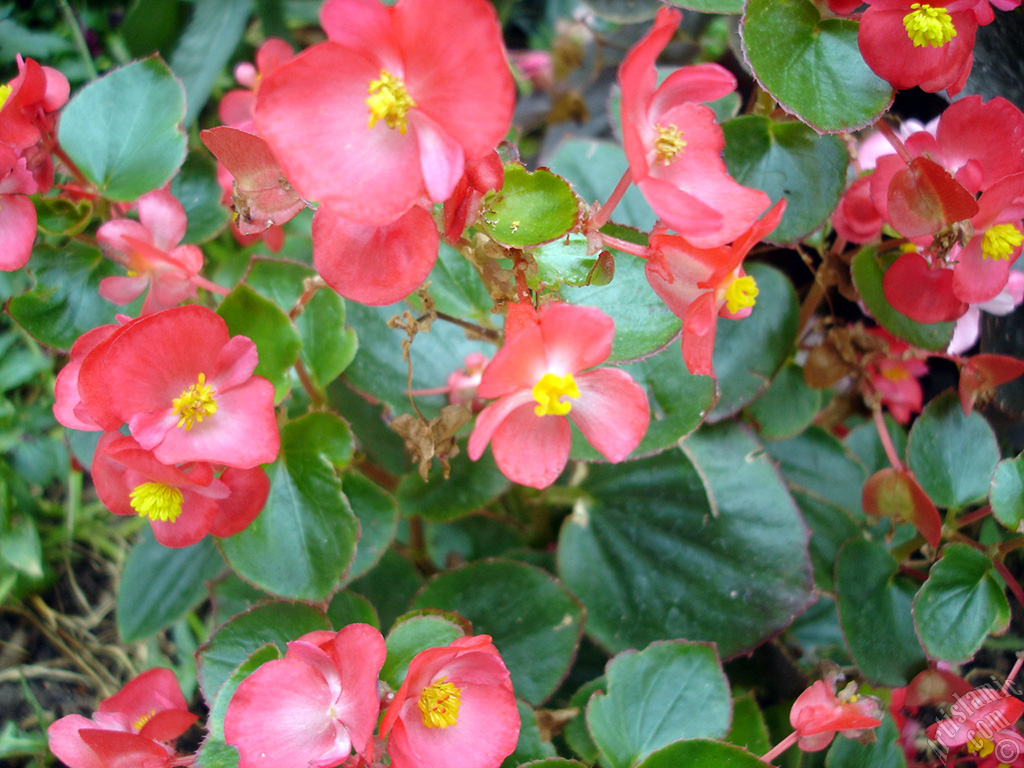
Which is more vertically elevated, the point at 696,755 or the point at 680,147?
the point at 680,147

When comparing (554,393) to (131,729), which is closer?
(554,393)

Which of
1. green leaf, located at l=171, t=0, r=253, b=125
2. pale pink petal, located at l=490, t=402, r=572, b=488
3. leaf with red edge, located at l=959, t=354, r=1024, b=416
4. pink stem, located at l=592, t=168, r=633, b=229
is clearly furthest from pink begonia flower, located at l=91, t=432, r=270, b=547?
green leaf, located at l=171, t=0, r=253, b=125

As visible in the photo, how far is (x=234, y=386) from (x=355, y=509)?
23cm

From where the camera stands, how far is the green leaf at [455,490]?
0.77 m

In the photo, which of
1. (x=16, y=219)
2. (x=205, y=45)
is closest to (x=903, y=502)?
(x=16, y=219)

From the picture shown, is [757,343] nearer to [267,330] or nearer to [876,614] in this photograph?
[876,614]

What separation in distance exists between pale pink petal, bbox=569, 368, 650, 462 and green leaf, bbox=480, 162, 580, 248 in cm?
9

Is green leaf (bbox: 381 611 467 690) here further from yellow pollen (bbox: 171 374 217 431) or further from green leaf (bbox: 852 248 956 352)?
green leaf (bbox: 852 248 956 352)

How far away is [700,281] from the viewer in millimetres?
461

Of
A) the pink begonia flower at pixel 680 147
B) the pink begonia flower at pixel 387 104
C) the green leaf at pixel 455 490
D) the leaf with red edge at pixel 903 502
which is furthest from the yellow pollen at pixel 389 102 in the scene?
the leaf with red edge at pixel 903 502

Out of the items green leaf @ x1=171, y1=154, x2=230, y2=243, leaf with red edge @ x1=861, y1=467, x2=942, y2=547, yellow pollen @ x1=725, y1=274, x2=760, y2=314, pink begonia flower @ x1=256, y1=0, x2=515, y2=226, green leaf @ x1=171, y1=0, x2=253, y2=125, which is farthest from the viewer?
green leaf @ x1=171, y1=0, x2=253, y2=125

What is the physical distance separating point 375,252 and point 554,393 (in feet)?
0.44

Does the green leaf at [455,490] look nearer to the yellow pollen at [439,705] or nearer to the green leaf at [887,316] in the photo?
the yellow pollen at [439,705]

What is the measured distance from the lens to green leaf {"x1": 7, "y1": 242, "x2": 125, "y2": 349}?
0.70m
